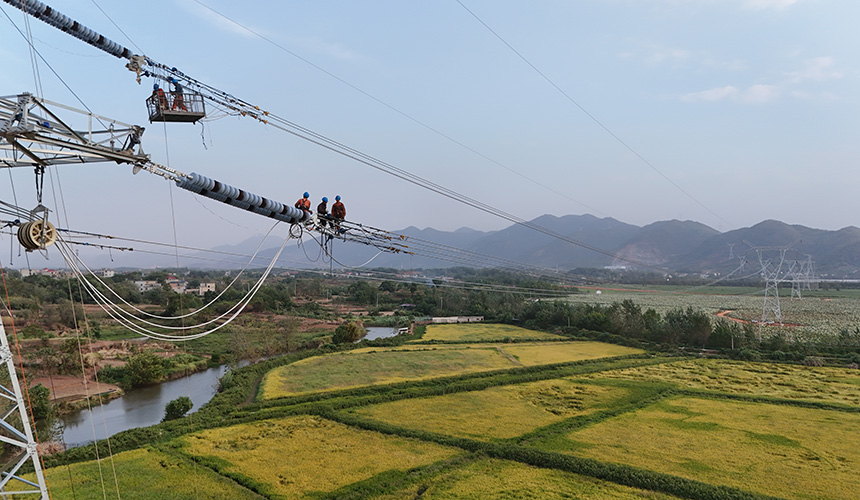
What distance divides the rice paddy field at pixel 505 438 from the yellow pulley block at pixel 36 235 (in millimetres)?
12231

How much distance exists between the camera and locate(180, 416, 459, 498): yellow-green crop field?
18.9m

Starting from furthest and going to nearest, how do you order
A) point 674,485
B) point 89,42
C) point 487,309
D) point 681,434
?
point 487,309 → point 681,434 → point 674,485 → point 89,42

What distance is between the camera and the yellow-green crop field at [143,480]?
1733 centimetres

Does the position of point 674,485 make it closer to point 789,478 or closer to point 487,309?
point 789,478

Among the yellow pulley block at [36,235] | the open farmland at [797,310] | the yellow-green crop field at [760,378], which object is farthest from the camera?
the open farmland at [797,310]

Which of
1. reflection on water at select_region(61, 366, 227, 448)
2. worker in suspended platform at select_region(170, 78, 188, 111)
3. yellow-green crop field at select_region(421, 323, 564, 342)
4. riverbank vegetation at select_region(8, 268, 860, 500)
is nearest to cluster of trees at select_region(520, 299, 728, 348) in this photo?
riverbank vegetation at select_region(8, 268, 860, 500)

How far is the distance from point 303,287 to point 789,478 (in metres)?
106

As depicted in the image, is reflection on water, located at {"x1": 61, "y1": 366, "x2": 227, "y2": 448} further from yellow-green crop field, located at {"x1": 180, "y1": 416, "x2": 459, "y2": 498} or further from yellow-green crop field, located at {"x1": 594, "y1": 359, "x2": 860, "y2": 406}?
A: yellow-green crop field, located at {"x1": 594, "y1": 359, "x2": 860, "y2": 406}

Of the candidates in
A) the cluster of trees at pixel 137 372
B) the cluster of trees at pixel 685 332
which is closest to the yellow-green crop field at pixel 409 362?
the cluster of trees at pixel 685 332

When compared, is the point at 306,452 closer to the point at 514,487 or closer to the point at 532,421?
the point at 514,487

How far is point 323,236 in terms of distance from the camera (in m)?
11.9

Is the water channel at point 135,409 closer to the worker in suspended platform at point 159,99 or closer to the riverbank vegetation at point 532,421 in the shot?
the riverbank vegetation at point 532,421

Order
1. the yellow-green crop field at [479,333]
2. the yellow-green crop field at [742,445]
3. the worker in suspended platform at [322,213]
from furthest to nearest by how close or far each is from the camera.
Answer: the yellow-green crop field at [479,333] < the yellow-green crop field at [742,445] < the worker in suspended platform at [322,213]

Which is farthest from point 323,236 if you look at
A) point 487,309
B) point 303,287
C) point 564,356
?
point 303,287
